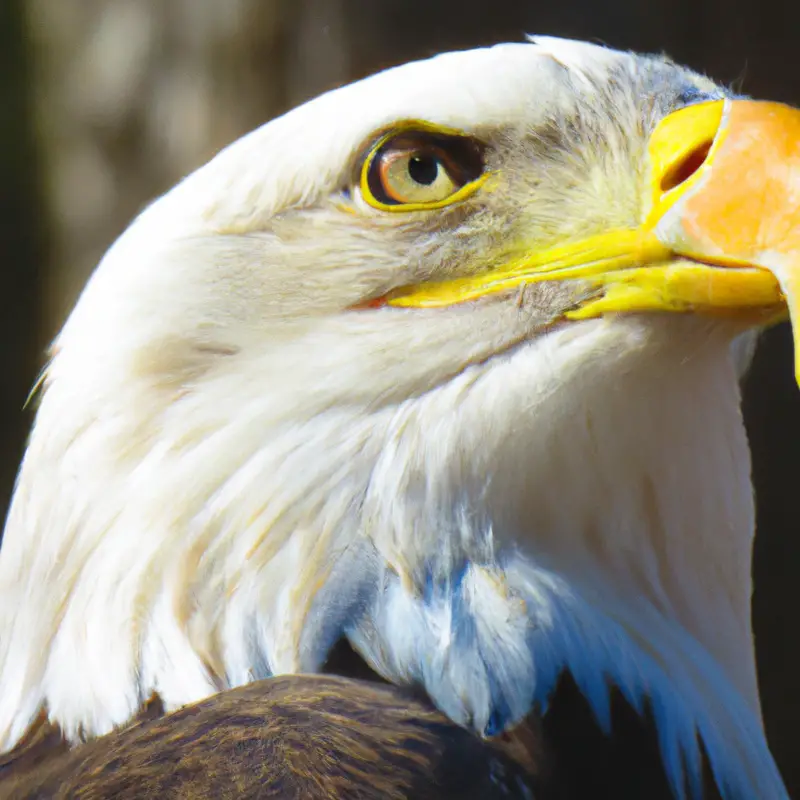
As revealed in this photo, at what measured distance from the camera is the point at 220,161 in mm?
1200

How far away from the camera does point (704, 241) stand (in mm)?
1024

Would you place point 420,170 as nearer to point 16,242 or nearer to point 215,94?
point 215,94

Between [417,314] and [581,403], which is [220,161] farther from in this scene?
[581,403]

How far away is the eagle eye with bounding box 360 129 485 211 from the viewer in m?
1.15

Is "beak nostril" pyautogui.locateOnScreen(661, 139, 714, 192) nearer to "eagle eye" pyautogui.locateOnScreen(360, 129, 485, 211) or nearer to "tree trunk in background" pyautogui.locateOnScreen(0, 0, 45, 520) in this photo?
"eagle eye" pyautogui.locateOnScreen(360, 129, 485, 211)

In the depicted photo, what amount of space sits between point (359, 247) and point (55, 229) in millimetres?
1369

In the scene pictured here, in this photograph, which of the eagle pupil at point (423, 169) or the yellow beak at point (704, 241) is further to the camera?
the eagle pupil at point (423, 169)

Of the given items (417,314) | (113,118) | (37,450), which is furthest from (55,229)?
(417,314)

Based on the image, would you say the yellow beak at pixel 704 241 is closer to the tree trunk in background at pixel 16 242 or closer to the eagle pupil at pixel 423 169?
the eagle pupil at pixel 423 169

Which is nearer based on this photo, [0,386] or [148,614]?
[148,614]

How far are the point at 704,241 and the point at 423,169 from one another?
28 centimetres

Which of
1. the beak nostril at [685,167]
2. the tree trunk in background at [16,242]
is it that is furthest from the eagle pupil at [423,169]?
the tree trunk in background at [16,242]

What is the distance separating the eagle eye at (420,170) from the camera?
3.77ft

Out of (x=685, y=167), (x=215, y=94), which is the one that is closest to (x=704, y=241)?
(x=685, y=167)
